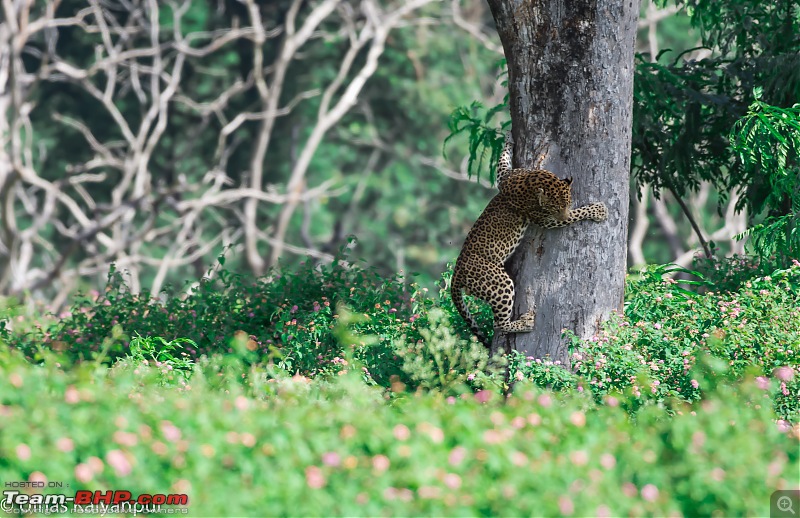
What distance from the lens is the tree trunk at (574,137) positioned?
7715 mm

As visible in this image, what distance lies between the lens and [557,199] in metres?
7.65

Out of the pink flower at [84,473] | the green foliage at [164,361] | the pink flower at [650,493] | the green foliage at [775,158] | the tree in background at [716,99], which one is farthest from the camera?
the tree in background at [716,99]

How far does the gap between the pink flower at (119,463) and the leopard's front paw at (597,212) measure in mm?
4551

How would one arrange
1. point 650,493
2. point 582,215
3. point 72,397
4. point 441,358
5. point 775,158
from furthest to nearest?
point 775,158, point 441,358, point 582,215, point 72,397, point 650,493

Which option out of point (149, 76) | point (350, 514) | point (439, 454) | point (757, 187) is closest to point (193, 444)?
point (350, 514)

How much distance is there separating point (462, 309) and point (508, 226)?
805mm

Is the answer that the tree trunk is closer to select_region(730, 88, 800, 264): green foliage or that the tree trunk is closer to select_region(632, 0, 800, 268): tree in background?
select_region(730, 88, 800, 264): green foliage

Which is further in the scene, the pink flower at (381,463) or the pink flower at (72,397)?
the pink flower at (72,397)

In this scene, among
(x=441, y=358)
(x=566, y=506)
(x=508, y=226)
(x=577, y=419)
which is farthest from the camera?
(x=441, y=358)

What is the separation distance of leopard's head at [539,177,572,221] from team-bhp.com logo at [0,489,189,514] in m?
4.17

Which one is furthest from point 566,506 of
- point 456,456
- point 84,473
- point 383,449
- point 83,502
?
point 83,502

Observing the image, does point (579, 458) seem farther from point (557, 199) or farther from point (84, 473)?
point (557, 199)

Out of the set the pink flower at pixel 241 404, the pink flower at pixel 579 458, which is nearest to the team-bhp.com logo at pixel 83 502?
the pink flower at pixel 241 404

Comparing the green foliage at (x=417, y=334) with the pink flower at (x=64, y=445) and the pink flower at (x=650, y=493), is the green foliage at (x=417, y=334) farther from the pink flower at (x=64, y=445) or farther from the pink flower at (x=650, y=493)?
the pink flower at (x=64, y=445)
